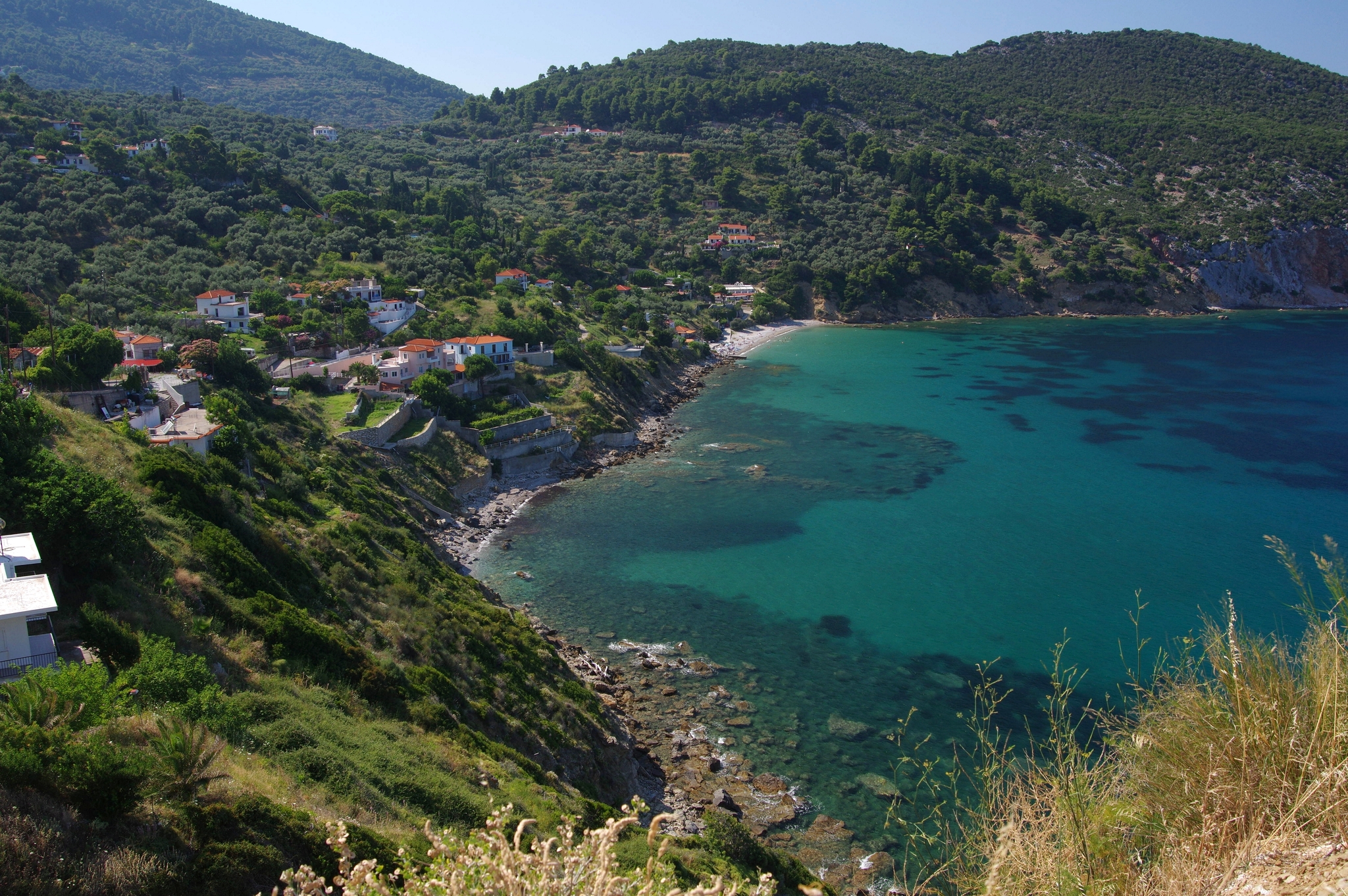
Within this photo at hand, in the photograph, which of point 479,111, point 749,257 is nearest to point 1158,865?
point 749,257

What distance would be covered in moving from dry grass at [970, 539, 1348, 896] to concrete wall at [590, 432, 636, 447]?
A: 43.6m

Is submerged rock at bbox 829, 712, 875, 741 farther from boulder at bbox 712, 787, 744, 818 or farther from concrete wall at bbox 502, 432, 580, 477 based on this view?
concrete wall at bbox 502, 432, 580, 477

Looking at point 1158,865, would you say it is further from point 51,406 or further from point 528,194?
point 528,194

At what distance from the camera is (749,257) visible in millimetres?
102812

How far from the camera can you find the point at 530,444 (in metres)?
44.7

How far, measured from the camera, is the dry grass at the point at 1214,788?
4559 mm

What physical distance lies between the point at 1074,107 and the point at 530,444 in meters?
150

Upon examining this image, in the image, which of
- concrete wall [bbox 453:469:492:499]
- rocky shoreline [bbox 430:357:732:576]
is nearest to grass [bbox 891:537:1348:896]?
rocky shoreline [bbox 430:357:732:576]

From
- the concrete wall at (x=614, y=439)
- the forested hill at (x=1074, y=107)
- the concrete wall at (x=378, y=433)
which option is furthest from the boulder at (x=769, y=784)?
the forested hill at (x=1074, y=107)

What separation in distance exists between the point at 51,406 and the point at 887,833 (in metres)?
25.1

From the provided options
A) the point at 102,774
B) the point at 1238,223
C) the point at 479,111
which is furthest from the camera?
the point at 479,111

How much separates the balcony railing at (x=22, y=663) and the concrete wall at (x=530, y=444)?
32.1 m

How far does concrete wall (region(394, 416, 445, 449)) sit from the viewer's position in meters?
39.4

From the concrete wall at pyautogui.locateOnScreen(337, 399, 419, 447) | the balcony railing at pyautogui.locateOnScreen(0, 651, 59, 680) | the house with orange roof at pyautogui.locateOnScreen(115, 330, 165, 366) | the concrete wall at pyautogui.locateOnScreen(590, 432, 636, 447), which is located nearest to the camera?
the balcony railing at pyautogui.locateOnScreen(0, 651, 59, 680)
